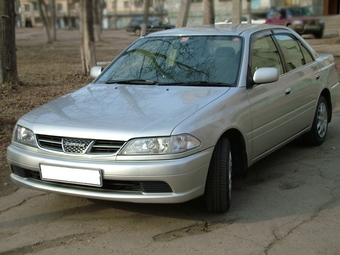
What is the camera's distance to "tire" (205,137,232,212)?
3.99 metres

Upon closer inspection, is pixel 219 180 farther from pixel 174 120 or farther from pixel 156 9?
pixel 156 9

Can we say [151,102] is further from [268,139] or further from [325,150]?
[325,150]

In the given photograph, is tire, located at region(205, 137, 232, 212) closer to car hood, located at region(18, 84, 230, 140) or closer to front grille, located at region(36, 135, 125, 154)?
car hood, located at region(18, 84, 230, 140)

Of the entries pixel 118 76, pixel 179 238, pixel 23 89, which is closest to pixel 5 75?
pixel 23 89

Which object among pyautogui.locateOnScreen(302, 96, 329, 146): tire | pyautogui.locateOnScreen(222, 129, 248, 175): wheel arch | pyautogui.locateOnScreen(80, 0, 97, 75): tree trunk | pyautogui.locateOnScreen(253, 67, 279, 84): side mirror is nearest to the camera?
pyautogui.locateOnScreen(222, 129, 248, 175): wheel arch

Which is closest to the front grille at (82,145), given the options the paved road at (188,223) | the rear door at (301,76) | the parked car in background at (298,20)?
the paved road at (188,223)

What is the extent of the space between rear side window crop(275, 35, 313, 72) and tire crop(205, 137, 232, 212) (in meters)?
1.82

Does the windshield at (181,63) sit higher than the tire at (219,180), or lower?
higher

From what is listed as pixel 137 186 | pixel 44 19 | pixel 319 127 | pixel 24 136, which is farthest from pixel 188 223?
pixel 44 19

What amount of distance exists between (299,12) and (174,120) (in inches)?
1062

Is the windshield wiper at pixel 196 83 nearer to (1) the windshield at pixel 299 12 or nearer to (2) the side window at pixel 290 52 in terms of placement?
(2) the side window at pixel 290 52

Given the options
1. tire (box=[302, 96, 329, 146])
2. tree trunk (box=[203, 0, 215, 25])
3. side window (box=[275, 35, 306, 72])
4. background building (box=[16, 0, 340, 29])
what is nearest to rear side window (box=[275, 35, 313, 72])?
side window (box=[275, 35, 306, 72])

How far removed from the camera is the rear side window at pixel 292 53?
5.56m

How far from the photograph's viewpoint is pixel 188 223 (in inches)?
159
